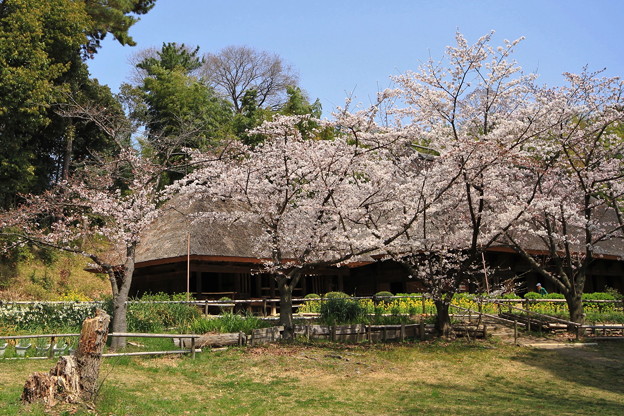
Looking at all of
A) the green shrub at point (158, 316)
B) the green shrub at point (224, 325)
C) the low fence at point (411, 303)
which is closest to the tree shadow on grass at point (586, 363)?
the low fence at point (411, 303)

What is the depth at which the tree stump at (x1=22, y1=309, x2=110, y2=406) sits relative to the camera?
877 cm

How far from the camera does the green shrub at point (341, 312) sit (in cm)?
1795

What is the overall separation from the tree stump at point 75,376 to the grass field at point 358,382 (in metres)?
0.24

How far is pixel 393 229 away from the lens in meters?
16.8

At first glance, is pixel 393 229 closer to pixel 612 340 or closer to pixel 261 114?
pixel 612 340

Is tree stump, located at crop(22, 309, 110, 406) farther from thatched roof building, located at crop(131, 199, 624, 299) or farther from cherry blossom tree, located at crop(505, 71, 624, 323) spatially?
cherry blossom tree, located at crop(505, 71, 624, 323)

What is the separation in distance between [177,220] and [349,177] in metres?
10.7

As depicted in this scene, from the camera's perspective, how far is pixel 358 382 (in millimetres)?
12562

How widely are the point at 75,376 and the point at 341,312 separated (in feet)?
33.4

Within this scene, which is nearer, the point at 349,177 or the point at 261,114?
the point at 349,177

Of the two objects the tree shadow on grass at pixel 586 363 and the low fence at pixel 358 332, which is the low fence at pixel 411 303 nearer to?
the low fence at pixel 358 332

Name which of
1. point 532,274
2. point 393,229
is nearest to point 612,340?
point 393,229

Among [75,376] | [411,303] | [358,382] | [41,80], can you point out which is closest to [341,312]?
[411,303]

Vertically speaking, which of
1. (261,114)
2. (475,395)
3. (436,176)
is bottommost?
(475,395)
